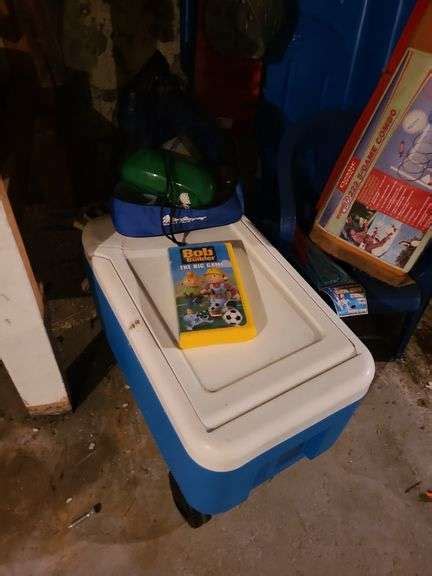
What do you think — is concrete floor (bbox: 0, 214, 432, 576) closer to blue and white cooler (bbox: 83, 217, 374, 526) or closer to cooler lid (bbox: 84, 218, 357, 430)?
blue and white cooler (bbox: 83, 217, 374, 526)

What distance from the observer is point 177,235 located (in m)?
1.07

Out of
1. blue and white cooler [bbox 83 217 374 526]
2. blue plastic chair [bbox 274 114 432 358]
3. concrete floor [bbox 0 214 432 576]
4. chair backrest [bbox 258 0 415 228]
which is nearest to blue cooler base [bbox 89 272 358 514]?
blue and white cooler [bbox 83 217 374 526]

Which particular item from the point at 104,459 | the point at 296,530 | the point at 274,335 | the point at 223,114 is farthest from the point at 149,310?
the point at 223,114

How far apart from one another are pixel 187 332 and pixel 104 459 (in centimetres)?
60

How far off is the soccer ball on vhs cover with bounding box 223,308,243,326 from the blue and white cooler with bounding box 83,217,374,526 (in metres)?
0.05

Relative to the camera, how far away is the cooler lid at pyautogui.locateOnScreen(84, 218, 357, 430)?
0.76 meters

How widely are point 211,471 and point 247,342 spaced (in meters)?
0.25

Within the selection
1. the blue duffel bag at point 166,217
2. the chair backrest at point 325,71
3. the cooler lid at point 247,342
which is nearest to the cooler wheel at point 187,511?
the cooler lid at point 247,342

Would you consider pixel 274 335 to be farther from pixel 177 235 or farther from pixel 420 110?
pixel 420 110

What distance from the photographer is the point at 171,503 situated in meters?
1.12

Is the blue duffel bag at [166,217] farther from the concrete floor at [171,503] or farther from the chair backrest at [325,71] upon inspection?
the concrete floor at [171,503]

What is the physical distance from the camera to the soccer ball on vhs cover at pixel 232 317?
843mm

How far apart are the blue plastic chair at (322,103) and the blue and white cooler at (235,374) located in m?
0.32

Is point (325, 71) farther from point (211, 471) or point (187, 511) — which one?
point (187, 511)
